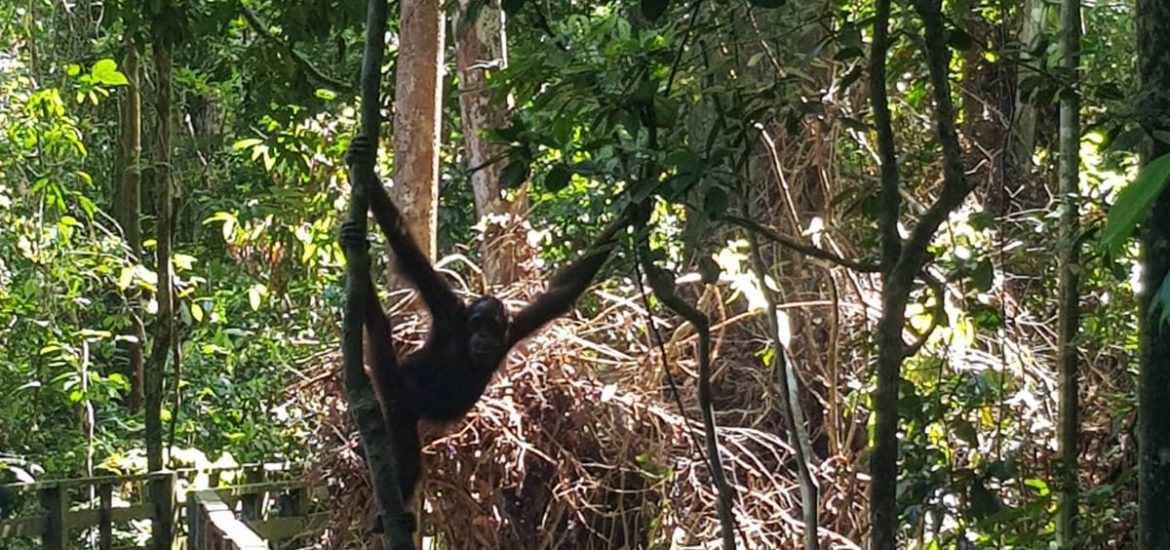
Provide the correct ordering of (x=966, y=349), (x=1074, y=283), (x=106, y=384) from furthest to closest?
(x=106, y=384) < (x=966, y=349) < (x=1074, y=283)

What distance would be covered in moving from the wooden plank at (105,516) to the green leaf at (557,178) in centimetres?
434

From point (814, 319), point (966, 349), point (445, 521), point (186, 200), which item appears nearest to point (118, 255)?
point (186, 200)

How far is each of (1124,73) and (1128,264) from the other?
1237mm

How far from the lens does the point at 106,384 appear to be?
7.57 meters

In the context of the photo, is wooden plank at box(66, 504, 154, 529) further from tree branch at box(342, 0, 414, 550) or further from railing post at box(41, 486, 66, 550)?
tree branch at box(342, 0, 414, 550)

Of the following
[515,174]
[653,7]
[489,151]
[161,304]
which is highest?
[489,151]

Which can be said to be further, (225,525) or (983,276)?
(225,525)

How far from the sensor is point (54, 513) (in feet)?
20.3

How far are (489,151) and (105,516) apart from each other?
2.66m

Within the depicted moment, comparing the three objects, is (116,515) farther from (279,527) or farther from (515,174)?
(515,174)

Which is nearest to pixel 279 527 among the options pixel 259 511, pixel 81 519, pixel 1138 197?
pixel 259 511

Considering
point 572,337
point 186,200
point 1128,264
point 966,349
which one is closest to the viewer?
point 1128,264

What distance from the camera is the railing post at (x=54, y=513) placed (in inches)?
243

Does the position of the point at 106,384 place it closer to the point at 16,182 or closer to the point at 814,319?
the point at 16,182
